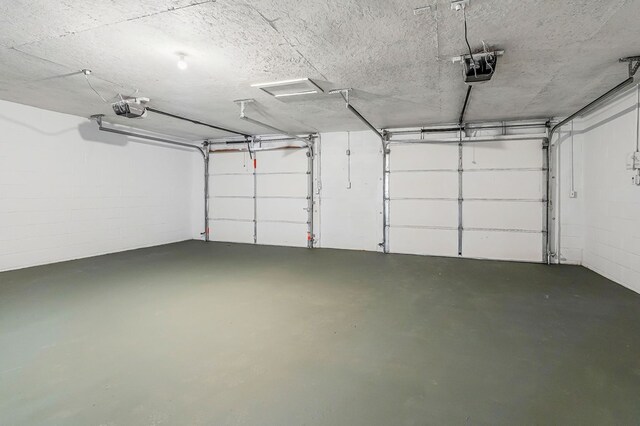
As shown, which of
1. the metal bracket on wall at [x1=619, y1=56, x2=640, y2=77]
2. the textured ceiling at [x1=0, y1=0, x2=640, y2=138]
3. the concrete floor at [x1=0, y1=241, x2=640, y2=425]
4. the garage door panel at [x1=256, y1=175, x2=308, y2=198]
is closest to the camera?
the concrete floor at [x1=0, y1=241, x2=640, y2=425]

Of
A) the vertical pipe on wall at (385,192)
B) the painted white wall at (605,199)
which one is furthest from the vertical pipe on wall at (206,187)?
the painted white wall at (605,199)

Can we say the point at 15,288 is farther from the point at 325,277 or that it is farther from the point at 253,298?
the point at 325,277

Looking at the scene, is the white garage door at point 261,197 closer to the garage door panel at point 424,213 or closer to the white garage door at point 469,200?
the garage door panel at point 424,213

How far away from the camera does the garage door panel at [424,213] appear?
242 inches

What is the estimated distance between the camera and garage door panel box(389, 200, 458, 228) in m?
6.14

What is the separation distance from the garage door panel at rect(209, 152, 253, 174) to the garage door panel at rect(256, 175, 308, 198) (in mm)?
482

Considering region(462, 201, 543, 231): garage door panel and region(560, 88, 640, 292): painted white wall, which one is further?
region(462, 201, 543, 231): garage door panel

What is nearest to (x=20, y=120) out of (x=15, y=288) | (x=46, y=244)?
(x=46, y=244)

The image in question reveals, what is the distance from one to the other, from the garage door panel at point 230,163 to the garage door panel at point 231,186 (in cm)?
16

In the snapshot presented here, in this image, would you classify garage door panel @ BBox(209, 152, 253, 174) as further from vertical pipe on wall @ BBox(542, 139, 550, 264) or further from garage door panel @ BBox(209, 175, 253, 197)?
vertical pipe on wall @ BBox(542, 139, 550, 264)

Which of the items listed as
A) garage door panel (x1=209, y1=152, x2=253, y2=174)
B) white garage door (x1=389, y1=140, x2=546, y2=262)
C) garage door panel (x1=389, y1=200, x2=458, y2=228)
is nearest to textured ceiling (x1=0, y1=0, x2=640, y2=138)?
white garage door (x1=389, y1=140, x2=546, y2=262)

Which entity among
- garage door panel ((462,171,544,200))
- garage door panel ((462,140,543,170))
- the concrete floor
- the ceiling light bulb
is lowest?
the concrete floor

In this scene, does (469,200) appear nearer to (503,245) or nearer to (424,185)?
(424,185)

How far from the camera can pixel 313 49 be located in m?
2.91
